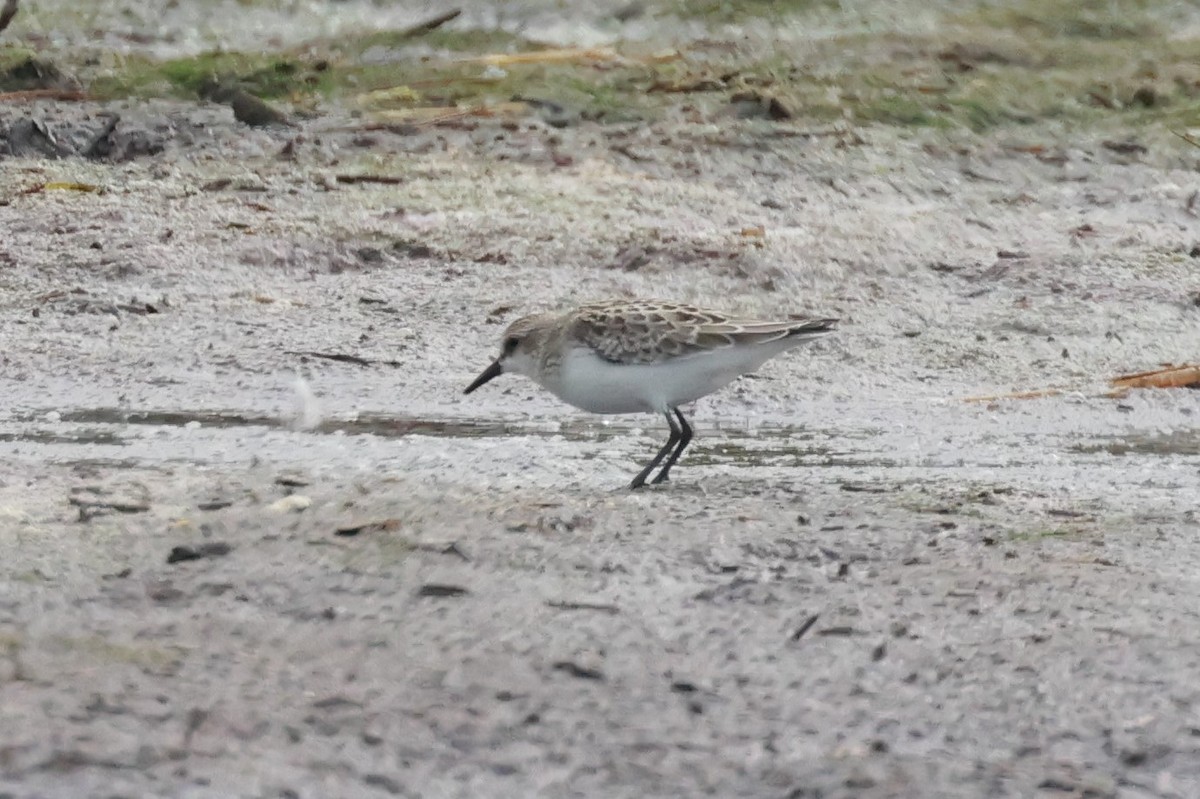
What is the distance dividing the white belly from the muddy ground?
0.30 meters

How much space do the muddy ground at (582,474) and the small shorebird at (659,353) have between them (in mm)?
296

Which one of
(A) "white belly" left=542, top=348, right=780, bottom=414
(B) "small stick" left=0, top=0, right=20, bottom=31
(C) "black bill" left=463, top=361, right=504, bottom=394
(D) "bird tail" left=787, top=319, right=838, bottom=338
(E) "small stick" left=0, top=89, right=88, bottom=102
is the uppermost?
(B) "small stick" left=0, top=0, right=20, bottom=31

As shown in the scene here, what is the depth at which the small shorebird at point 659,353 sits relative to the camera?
6914 mm

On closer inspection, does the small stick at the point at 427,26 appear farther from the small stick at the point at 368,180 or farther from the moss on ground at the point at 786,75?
the small stick at the point at 368,180

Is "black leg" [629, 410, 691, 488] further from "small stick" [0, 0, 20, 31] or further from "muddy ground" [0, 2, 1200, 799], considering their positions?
"small stick" [0, 0, 20, 31]

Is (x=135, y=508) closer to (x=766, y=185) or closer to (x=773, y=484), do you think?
(x=773, y=484)

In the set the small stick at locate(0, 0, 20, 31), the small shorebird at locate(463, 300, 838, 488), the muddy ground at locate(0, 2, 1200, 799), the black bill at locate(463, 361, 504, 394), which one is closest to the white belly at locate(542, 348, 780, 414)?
the small shorebird at locate(463, 300, 838, 488)

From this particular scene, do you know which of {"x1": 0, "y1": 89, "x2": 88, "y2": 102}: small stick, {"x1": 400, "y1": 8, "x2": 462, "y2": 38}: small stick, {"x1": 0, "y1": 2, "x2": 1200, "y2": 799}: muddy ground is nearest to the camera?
{"x1": 0, "y1": 2, "x2": 1200, "y2": 799}: muddy ground

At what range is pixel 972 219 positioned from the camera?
11477 millimetres

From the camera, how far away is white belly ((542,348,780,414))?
693 centimetres

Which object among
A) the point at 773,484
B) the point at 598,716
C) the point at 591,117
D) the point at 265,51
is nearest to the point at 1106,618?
the point at 598,716

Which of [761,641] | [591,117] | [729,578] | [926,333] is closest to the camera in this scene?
[761,641]

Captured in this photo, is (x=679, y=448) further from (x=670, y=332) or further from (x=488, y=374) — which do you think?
(x=488, y=374)

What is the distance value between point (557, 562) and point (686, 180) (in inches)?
273
